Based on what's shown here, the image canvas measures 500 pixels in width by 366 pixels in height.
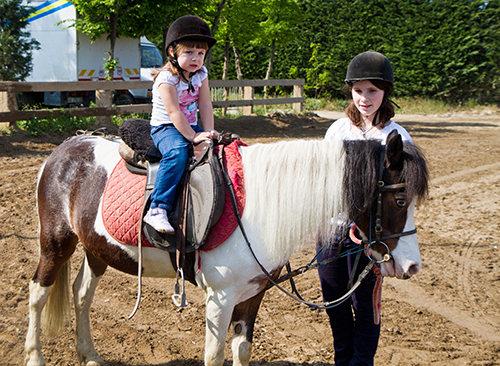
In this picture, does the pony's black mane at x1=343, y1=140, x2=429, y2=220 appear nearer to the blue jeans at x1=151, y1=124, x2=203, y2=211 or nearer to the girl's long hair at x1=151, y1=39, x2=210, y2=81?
the blue jeans at x1=151, y1=124, x2=203, y2=211

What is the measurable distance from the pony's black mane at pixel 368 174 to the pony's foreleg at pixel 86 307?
6.63 ft

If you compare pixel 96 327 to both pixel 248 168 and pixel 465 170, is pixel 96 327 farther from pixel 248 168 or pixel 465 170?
pixel 465 170

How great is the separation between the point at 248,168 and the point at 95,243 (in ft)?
3.63

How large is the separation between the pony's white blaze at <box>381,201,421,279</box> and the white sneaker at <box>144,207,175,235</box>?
45.6 inches

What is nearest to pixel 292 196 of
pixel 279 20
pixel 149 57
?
pixel 149 57

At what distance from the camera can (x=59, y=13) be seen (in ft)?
37.7

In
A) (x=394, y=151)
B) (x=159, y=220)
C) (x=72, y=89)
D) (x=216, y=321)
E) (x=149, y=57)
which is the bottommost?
(x=216, y=321)

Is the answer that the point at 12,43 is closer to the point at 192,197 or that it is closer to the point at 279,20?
the point at 192,197

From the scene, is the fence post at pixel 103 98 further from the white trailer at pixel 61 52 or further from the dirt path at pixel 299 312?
the dirt path at pixel 299 312

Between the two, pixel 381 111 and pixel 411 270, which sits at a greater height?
pixel 381 111

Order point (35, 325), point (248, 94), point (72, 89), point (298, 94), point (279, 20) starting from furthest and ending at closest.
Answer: point (279, 20) < point (298, 94) < point (248, 94) < point (72, 89) < point (35, 325)

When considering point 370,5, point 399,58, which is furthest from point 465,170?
point 370,5

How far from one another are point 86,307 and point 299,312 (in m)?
1.77

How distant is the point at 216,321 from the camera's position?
7.00 feet
